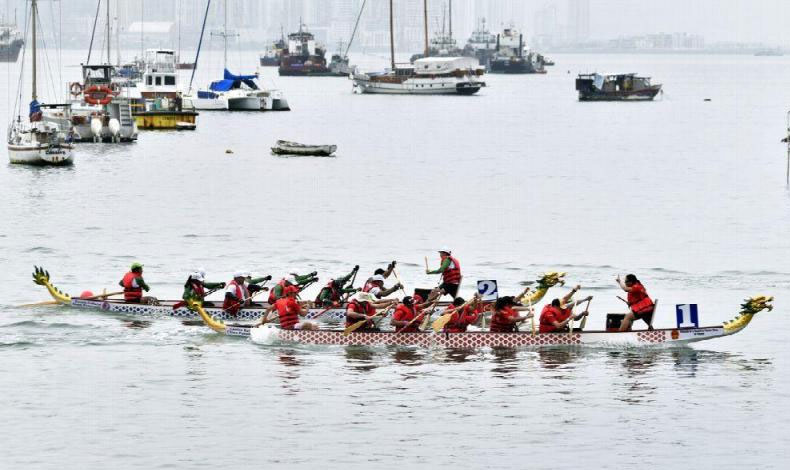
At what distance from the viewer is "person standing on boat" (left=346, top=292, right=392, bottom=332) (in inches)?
1614

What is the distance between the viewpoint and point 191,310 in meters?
45.3

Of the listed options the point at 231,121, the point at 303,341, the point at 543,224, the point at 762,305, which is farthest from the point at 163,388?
the point at 231,121

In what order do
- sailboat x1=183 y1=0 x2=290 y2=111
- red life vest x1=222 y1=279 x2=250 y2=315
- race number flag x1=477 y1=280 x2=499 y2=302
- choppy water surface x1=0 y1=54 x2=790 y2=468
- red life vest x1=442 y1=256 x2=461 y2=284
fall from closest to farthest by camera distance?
1. choppy water surface x1=0 y1=54 x2=790 y2=468
2. race number flag x1=477 y1=280 x2=499 y2=302
3. red life vest x1=222 y1=279 x2=250 y2=315
4. red life vest x1=442 y1=256 x2=461 y2=284
5. sailboat x1=183 y1=0 x2=290 y2=111

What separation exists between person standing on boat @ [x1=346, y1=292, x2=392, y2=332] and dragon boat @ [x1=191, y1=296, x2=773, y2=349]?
33 cm

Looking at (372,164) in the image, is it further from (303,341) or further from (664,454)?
(664,454)

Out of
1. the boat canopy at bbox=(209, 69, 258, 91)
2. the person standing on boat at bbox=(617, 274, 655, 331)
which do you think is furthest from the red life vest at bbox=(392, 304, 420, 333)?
the boat canopy at bbox=(209, 69, 258, 91)

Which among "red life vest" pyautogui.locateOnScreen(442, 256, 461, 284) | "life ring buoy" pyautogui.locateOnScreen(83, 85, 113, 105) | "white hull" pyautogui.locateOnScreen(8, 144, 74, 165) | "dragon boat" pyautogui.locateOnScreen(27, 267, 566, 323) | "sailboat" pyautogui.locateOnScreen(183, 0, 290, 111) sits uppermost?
"life ring buoy" pyautogui.locateOnScreen(83, 85, 113, 105)

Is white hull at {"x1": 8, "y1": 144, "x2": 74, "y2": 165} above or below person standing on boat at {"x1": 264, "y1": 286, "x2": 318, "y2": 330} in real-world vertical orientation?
above

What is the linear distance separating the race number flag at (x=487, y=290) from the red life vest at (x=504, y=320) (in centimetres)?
259

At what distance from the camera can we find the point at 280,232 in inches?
2741

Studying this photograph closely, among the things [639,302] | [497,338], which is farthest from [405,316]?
[639,302]

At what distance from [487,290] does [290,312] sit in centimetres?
644

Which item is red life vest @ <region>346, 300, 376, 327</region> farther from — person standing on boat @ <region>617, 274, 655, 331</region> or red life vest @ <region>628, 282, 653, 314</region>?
red life vest @ <region>628, 282, 653, 314</region>

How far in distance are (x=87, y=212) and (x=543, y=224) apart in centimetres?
2497
